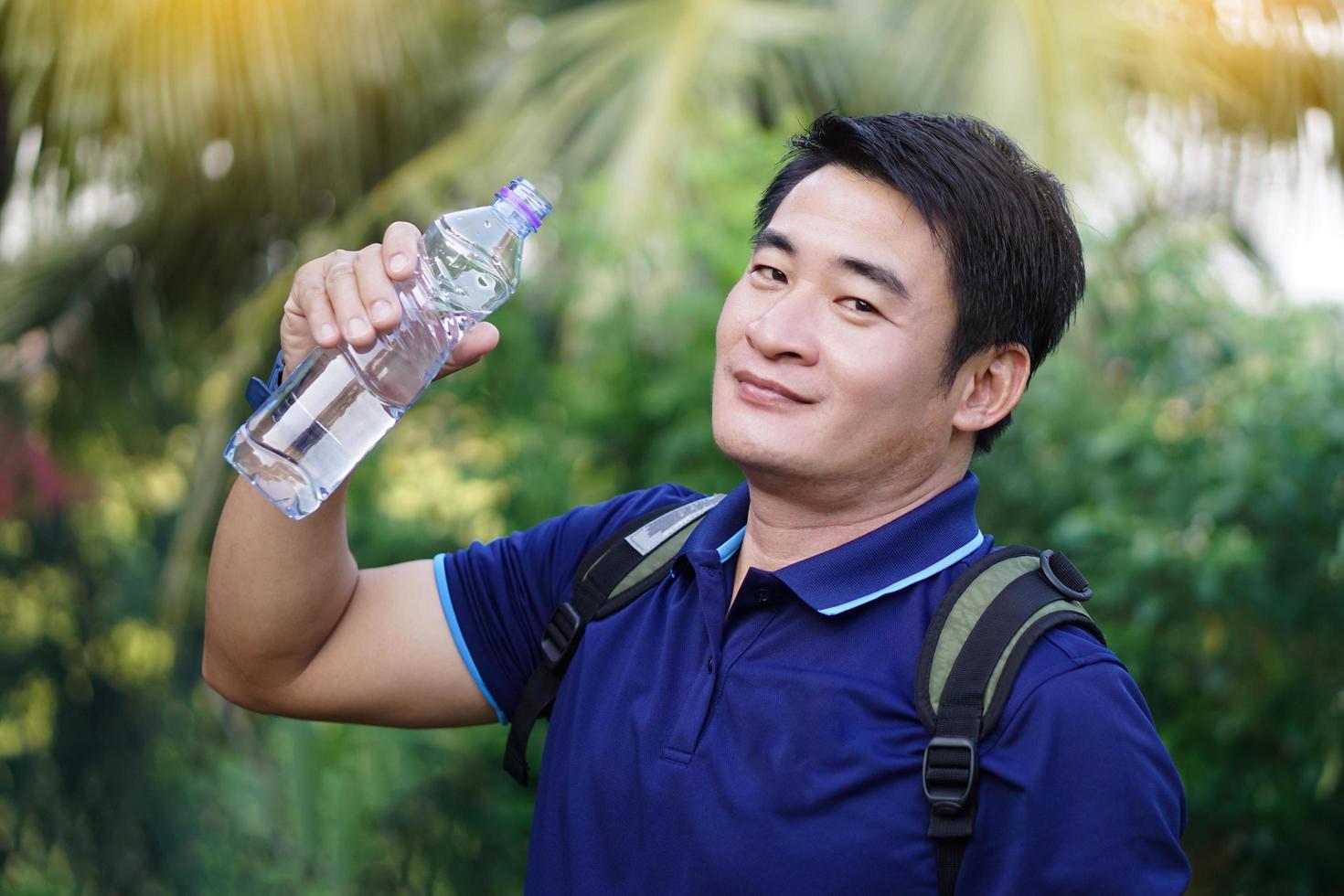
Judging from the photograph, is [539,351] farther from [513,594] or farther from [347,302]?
[347,302]

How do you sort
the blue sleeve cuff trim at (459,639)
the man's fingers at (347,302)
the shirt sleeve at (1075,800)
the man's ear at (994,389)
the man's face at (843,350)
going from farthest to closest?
the blue sleeve cuff trim at (459,639) → the man's ear at (994,389) → the man's face at (843,350) → the man's fingers at (347,302) → the shirt sleeve at (1075,800)

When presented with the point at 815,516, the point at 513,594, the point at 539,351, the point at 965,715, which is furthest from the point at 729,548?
the point at 539,351

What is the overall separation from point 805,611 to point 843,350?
0.99ft

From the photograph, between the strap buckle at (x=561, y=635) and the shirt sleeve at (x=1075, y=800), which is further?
the strap buckle at (x=561, y=635)

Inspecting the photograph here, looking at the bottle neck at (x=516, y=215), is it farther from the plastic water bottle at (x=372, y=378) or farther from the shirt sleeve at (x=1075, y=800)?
the shirt sleeve at (x=1075, y=800)

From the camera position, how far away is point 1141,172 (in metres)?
4.13

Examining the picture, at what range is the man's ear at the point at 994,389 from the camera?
167 centimetres

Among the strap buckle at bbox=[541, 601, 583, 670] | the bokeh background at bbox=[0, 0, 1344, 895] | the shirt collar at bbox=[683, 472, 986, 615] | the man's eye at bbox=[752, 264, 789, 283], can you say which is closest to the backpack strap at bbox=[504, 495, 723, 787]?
the strap buckle at bbox=[541, 601, 583, 670]

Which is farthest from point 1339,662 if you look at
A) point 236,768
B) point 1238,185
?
point 236,768

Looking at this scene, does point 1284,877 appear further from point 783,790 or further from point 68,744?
point 68,744

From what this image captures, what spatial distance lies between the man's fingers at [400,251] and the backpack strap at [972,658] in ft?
2.25

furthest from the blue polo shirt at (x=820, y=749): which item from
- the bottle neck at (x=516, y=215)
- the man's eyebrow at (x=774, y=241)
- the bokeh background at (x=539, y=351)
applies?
the bokeh background at (x=539, y=351)

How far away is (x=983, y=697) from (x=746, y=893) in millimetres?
311

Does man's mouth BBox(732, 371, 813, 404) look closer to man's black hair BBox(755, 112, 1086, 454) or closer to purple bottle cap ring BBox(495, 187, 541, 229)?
man's black hair BBox(755, 112, 1086, 454)
